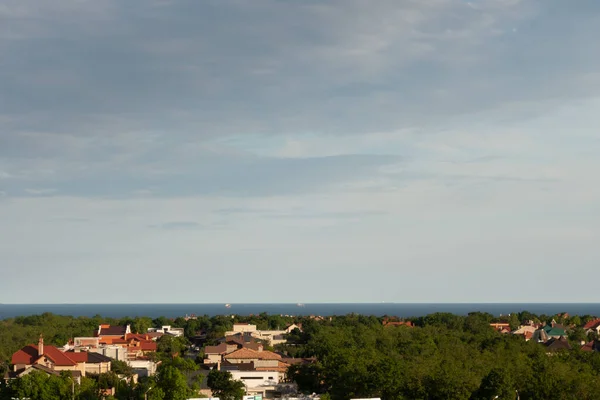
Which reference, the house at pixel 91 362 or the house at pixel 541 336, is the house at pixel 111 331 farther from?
the house at pixel 541 336

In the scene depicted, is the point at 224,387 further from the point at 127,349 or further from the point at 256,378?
the point at 127,349

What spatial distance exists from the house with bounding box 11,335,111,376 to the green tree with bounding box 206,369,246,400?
10757 mm

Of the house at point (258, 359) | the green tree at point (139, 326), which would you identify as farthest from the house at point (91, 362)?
the green tree at point (139, 326)

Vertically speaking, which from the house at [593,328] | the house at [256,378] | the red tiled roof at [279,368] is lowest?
the house at [256,378]

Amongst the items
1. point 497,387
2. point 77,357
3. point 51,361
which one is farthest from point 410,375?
point 77,357

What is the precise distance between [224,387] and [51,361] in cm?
1508

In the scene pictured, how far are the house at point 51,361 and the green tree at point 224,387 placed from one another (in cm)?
1076

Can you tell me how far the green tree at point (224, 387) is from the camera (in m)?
58.4

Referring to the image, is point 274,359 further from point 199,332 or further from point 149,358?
point 199,332

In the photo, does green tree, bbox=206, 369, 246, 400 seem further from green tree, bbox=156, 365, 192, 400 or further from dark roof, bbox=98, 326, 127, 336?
dark roof, bbox=98, 326, 127, 336

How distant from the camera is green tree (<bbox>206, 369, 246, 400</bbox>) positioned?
58438mm

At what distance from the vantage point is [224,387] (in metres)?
58.9

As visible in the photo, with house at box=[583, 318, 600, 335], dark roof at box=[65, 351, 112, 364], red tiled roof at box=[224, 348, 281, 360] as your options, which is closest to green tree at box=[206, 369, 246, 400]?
dark roof at box=[65, 351, 112, 364]

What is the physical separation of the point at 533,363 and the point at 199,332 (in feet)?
267
